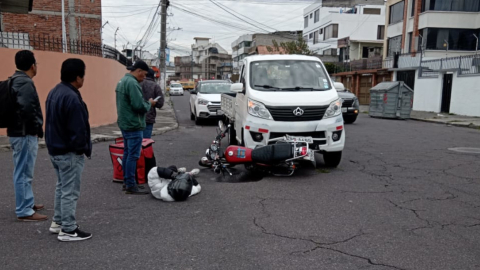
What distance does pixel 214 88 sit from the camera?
16781 millimetres

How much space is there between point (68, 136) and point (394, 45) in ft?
124

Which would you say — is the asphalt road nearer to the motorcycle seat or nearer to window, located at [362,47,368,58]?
the motorcycle seat

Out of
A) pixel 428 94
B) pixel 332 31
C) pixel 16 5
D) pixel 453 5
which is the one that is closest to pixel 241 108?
pixel 16 5

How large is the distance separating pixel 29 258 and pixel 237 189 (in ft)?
10.3

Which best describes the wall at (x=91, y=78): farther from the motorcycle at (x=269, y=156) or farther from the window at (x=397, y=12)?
the window at (x=397, y=12)

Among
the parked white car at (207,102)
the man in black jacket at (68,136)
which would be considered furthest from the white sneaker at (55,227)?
the parked white car at (207,102)

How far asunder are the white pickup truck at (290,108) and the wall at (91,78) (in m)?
6.21

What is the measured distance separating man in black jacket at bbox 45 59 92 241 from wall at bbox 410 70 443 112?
24445mm

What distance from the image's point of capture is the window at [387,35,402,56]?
36156mm

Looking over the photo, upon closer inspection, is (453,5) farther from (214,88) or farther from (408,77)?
(214,88)

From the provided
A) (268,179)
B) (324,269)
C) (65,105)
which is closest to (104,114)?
(268,179)

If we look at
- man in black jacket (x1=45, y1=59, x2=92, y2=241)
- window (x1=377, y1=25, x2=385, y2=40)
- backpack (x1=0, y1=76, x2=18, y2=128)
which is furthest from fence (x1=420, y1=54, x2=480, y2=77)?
window (x1=377, y1=25, x2=385, y2=40)

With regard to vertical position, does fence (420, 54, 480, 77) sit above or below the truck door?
above

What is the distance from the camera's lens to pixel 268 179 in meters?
6.88
